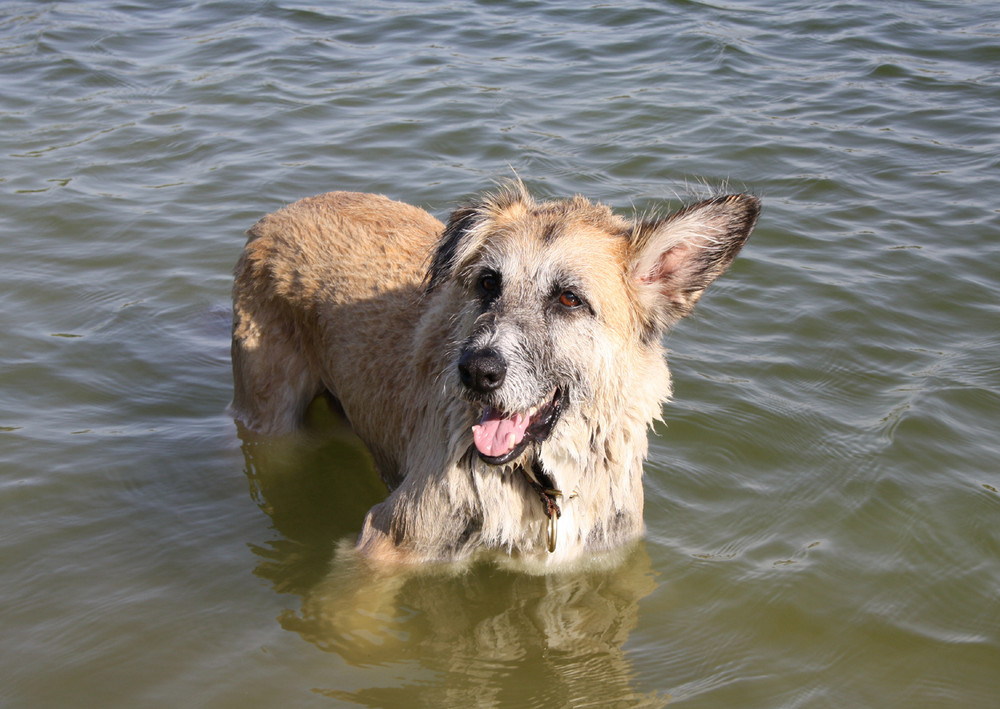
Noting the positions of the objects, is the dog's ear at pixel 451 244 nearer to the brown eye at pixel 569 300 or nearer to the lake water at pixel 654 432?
the brown eye at pixel 569 300

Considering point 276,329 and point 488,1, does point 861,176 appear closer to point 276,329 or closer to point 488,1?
point 276,329

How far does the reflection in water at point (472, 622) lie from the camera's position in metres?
4.34

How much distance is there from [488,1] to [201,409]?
9.29 metres

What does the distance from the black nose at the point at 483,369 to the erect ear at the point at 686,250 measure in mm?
850

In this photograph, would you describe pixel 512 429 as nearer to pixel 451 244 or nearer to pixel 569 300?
pixel 569 300

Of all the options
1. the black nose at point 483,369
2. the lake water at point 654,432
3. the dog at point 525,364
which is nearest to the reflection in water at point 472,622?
the lake water at point 654,432

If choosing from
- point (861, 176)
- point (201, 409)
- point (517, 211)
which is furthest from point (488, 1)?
point (517, 211)

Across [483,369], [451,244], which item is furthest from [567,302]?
[451,244]

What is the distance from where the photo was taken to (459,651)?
15.1 feet

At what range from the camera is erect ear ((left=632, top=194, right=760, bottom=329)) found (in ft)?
13.8

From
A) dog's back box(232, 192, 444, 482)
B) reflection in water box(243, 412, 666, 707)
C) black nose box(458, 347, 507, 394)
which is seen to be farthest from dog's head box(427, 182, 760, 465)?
reflection in water box(243, 412, 666, 707)

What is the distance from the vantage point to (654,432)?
16.9 feet

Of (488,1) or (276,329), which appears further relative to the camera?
(488,1)

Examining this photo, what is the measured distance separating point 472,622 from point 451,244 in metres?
1.82
